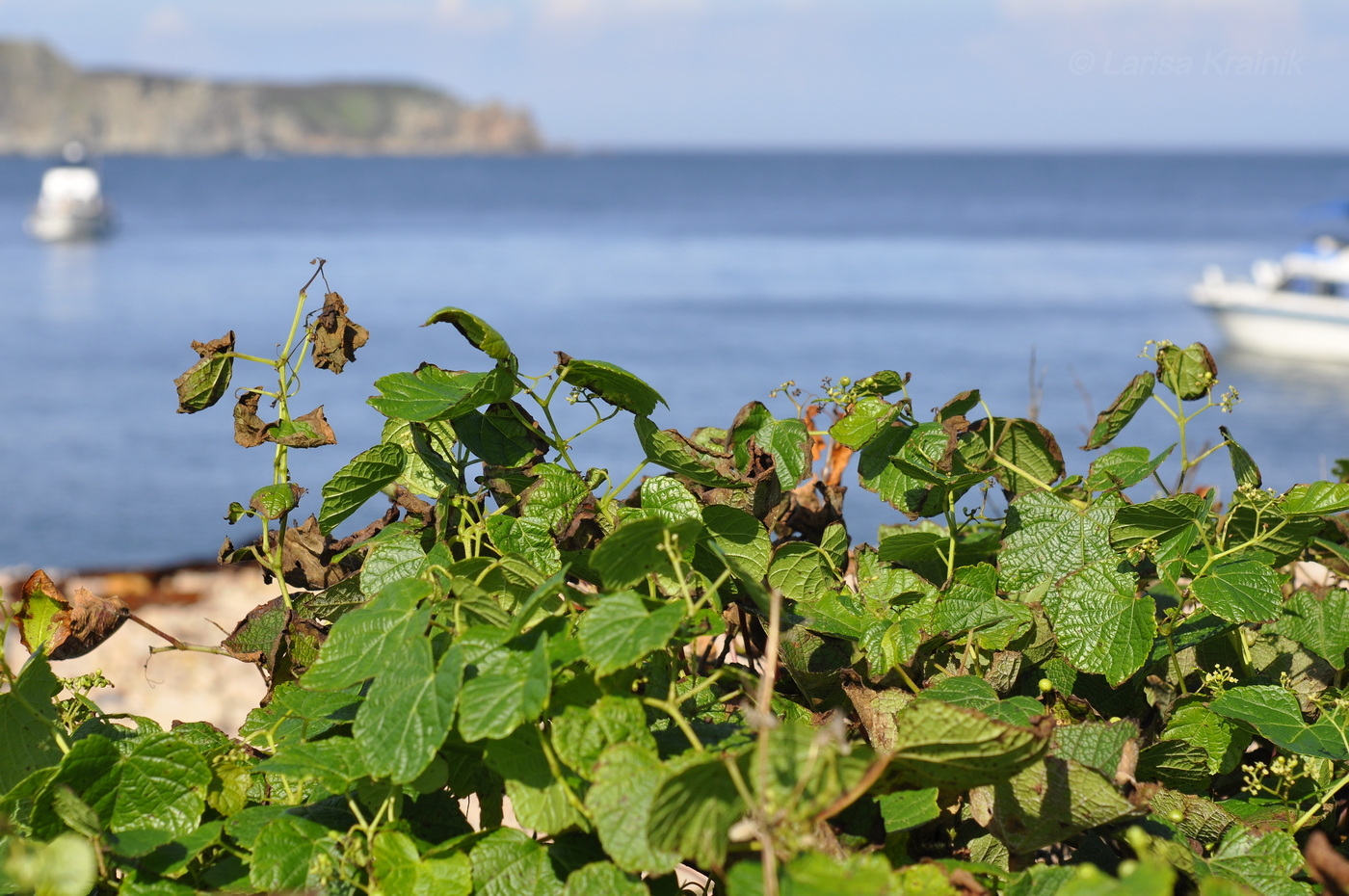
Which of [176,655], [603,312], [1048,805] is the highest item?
[1048,805]

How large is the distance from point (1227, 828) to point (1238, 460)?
1.10ft

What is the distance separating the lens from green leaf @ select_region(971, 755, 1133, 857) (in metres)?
0.79

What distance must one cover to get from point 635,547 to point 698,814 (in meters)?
0.20

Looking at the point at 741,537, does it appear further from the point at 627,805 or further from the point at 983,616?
the point at 627,805

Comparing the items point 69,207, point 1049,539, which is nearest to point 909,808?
point 1049,539

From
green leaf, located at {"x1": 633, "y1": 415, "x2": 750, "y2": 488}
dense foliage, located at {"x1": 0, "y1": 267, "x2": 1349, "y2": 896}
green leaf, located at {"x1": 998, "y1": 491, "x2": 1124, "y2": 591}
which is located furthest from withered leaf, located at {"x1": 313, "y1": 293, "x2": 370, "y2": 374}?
green leaf, located at {"x1": 998, "y1": 491, "x2": 1124, "y2": 591}

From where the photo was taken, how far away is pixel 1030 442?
109cm

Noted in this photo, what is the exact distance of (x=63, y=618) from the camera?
3.24 ft

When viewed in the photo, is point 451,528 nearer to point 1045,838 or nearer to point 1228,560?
point 1045,838

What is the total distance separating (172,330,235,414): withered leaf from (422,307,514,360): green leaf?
0.72ft

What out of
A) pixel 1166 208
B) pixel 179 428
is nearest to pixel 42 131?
pixel 1166 208

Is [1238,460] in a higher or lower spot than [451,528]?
higher

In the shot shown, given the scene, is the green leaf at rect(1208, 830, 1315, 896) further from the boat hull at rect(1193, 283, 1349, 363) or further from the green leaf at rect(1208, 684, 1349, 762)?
the boat hull at rect(1193, 283, 1349, 363)

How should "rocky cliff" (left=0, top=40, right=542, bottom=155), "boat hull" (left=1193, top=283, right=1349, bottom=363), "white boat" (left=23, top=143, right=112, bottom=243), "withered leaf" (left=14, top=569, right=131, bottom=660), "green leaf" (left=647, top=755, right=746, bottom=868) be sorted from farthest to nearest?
1. "rocky cliff" (left=0, top=40, right=542, bottom=155)
2. "white boat" (left=23, top=143, right=112, bottom=243)
3. "boat hull" (left=1193, top=283, right=1349, bottom=363)
4. "withered leaf" (left=14, top=569, right=131, bottom=660)
5. "green leaf" (left=647, top=755, right=746, bottom=868)
